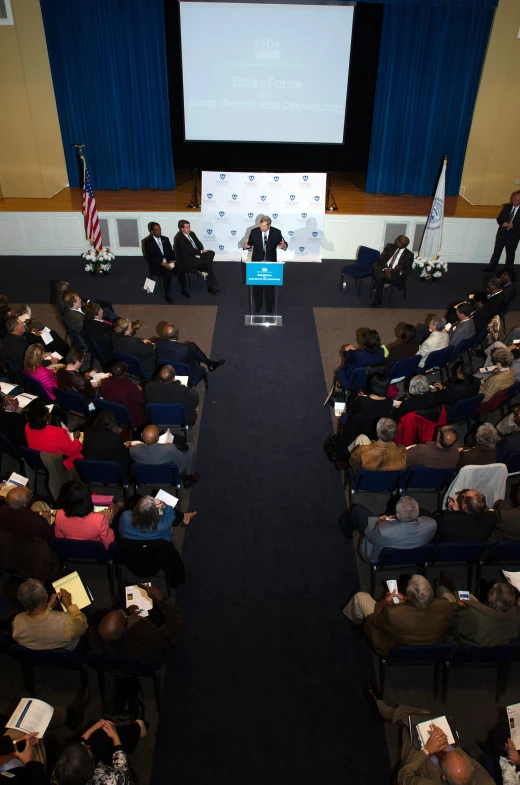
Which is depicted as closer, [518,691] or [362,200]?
[518,691]

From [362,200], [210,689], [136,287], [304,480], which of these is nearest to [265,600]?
[210,689]

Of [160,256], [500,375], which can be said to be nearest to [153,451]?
[500,375]

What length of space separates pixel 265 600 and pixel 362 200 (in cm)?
1095

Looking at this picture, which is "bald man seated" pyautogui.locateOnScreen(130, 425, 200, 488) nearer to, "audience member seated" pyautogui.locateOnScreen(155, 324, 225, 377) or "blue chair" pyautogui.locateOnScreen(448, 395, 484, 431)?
"audience member seated" pyautogui.locateOnScreen(155, 324, 225, 377)

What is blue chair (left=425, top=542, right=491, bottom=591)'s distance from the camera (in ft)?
16.4

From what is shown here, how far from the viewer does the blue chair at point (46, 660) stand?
13.9ft

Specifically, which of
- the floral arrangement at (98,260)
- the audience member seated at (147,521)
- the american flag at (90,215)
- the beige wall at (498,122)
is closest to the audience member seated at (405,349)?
the audience member seated at (147,521)

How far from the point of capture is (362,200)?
13.7 metres

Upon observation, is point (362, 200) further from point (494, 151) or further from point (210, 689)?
point (210, 689)

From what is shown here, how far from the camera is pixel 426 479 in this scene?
5.89m

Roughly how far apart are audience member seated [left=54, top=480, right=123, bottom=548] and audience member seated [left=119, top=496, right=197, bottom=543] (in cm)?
19

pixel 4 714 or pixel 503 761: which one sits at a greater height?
pixel 503 761

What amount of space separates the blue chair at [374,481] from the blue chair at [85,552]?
8.37ft

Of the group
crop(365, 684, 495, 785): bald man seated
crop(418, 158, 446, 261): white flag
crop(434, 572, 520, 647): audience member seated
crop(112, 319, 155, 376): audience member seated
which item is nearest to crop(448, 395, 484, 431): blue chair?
crop(434, 572, 520, 647): audience member seated
